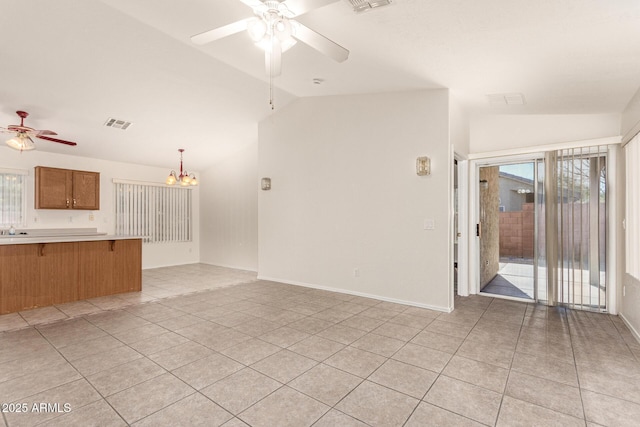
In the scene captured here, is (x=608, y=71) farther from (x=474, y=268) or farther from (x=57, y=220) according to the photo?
(x=57, y=220)

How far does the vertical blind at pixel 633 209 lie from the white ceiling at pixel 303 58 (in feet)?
1.98

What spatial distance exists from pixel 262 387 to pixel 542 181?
4.45 m

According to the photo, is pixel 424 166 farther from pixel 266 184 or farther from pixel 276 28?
pixel 266 184

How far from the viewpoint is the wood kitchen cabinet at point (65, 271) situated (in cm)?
402

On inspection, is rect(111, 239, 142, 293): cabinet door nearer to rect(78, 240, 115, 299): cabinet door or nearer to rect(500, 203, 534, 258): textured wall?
rect(78, 240, 115, 299): cabinet door

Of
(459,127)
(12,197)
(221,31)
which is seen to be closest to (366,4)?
(221,31)

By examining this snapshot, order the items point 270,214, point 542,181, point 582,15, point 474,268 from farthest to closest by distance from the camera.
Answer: point 270,214 → point 474,268 → point 542,181 → point 582,15

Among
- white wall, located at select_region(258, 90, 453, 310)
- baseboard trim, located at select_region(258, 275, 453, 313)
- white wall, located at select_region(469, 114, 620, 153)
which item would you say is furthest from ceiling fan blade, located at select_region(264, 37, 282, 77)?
white wall, located at select_region(469, 114, 620, 153)

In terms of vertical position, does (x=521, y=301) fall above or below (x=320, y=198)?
below

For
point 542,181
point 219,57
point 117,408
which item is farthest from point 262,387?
point 542,181

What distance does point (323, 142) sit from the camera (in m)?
5.15

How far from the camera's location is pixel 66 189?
605 cm

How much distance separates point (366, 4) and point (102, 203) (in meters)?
6.90

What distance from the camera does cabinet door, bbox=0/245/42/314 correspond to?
13.0ft
